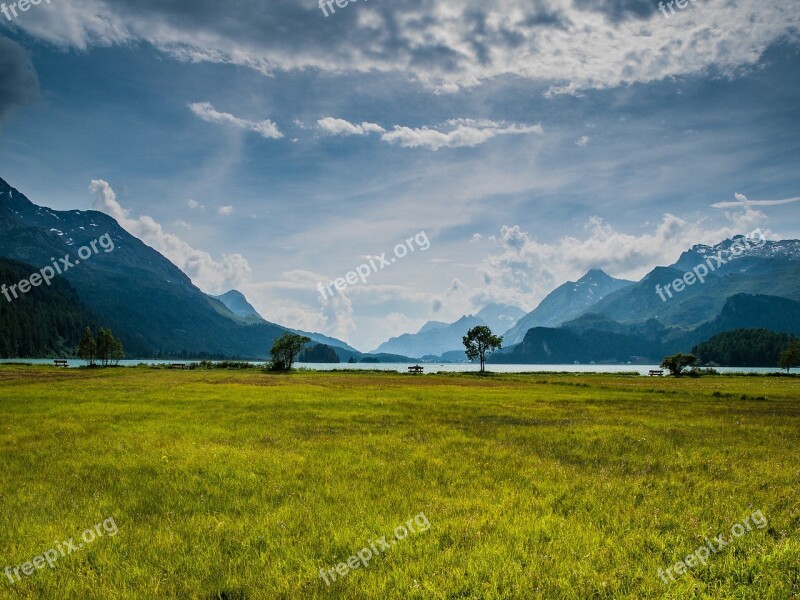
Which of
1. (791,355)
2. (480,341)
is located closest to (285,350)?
(480,341)

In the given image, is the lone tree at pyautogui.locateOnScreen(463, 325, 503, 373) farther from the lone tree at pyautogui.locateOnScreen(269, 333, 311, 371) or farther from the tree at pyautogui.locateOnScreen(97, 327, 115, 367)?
the tree at pyautogui.locateOnScreen(97, 327, 115, 367)

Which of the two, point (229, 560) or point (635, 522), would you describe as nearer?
point (229, 560)

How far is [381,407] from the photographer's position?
33812 mm

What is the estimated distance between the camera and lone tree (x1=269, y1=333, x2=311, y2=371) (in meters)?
137

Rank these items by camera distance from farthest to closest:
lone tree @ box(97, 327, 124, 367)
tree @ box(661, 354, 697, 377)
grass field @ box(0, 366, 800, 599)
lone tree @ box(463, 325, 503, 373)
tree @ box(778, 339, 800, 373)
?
lone tree @ box(463, 325, 503, 373) < lone tree @ box(97, 327, 124, 367) < tree @ box(778, 339, 800, 373) < tree @ box(661, 354, 697, 377) < grass field @ box(0, 366, 800, 599)

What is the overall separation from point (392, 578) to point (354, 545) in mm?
1377

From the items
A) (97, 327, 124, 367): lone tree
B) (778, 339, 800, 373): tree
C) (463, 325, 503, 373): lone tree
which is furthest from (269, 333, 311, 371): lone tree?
(778, 339, 800, 373): tree

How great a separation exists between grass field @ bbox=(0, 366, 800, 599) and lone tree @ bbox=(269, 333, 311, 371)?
11657 cm

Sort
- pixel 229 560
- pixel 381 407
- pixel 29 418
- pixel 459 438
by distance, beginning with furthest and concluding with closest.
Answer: pixel 381 407, pixel 29 418, pixel 459 438, pixel 229 560

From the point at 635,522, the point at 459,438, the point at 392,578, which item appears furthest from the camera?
the point at 459,438

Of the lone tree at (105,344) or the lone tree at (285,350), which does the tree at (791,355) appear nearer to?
the lone tree at (285,350)

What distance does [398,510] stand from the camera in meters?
10.2

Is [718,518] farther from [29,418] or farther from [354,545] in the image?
[29,418]

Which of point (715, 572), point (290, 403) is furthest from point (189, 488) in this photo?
point (290, 403)
